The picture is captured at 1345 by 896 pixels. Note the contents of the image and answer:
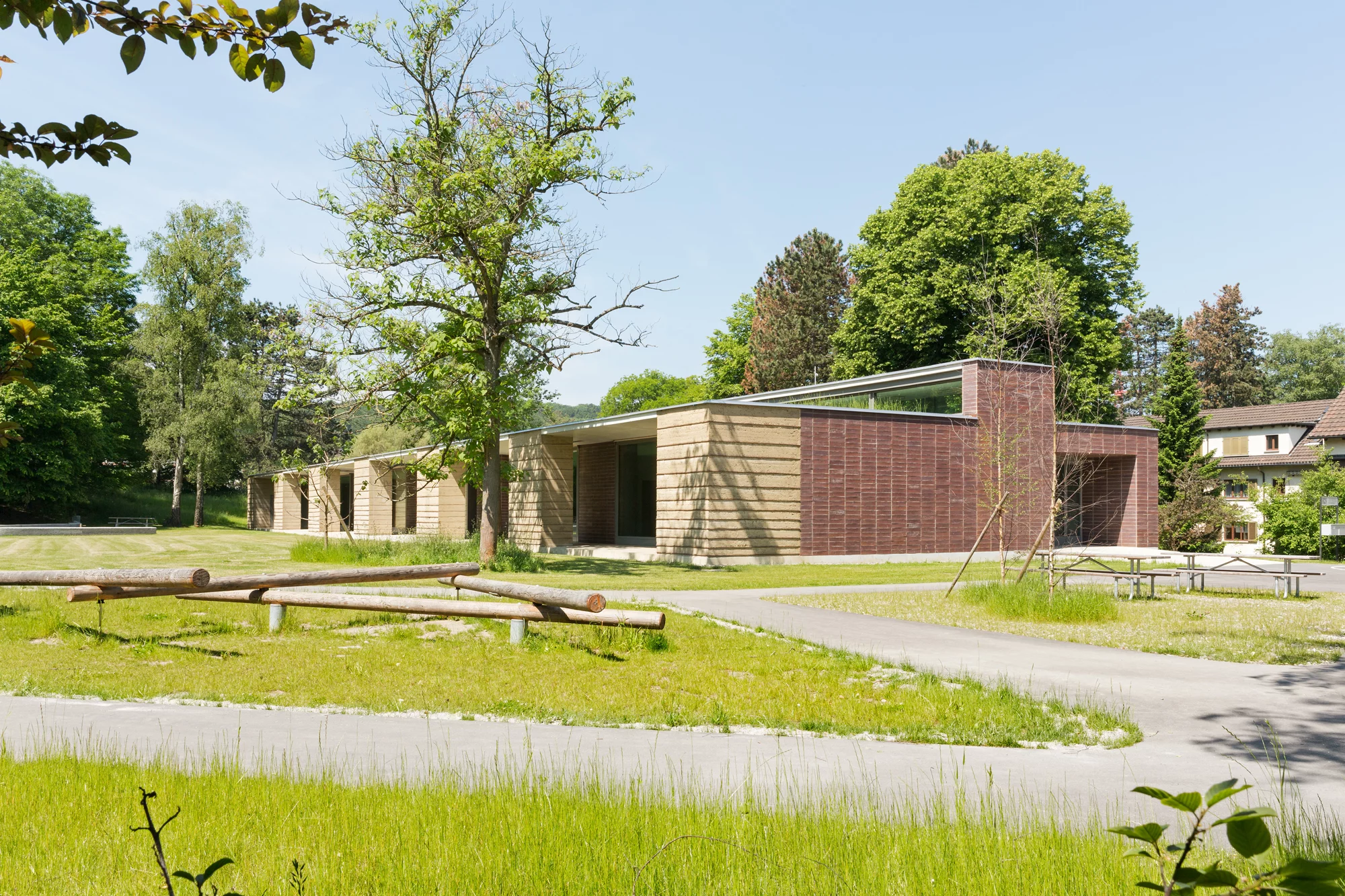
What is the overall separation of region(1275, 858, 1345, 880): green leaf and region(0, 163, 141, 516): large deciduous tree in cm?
4390

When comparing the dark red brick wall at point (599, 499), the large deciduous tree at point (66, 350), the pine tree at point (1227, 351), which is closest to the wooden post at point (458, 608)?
the dark red brick wall at point (599, 499)

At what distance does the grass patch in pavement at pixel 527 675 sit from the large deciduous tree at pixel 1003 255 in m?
34.0

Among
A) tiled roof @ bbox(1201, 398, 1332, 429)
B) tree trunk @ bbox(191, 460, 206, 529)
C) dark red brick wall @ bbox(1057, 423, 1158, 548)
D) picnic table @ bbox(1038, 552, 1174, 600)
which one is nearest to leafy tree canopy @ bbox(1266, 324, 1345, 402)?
tiled roof @ bbox(1201, 398, 1332, 429)

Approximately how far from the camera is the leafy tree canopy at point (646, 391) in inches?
3228

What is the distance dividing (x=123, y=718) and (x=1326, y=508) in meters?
38.4

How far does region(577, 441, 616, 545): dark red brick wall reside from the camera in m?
35.4

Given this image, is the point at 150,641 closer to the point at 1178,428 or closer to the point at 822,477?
the point at 822,477

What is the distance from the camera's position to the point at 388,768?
17.5 feet

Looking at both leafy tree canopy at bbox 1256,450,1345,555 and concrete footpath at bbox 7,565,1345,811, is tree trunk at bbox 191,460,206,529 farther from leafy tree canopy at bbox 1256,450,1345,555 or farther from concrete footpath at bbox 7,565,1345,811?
leafy tree canopy at bbox 1256,450,1345,555

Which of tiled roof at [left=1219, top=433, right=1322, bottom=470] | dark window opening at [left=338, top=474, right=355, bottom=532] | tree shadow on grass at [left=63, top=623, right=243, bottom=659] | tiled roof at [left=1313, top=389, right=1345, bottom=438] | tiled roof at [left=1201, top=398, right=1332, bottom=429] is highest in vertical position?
tiled roof at [left=1201, top=398, right=1332, bottom=429]

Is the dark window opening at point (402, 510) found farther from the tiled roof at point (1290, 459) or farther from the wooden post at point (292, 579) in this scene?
the tiled roof at point (1290, 459)

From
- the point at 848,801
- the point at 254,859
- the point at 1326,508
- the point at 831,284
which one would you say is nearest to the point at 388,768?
the point at 254,859

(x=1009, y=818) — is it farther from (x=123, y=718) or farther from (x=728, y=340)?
(x=728, y=340)

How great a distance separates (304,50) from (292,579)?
34.0ft
